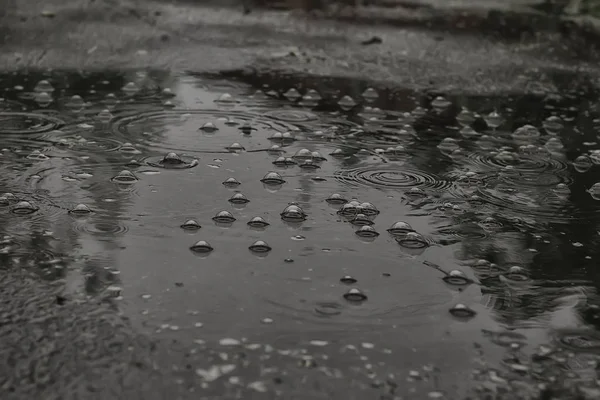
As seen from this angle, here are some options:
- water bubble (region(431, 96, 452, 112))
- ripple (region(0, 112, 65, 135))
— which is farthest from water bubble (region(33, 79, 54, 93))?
water bubble (region(431, 96, 452, 112))

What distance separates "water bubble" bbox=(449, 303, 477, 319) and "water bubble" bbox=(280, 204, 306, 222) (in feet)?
2.73

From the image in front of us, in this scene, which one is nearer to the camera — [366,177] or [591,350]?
[591,350]

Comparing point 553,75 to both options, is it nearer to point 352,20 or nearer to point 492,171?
point 352,20

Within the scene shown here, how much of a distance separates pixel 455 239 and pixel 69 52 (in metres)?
4.00

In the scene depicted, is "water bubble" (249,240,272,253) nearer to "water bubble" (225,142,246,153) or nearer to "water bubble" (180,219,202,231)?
"water bubble" (180,219,202,231)

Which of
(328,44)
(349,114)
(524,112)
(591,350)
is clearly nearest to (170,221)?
(591,350)

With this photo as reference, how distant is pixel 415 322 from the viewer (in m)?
2.30

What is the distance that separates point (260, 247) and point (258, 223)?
9.0 inches

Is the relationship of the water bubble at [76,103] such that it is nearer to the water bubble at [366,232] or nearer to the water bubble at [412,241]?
the water bubble at [366,232]

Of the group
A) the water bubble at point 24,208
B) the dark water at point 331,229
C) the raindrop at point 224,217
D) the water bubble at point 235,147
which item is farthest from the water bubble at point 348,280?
the water bubble at point 235,147

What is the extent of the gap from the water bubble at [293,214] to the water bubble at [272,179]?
0.38 metres

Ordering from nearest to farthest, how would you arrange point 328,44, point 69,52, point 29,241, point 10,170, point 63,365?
1. point 63,365
2. point 29,241
3. point 10,170
4. point 69,52
5. point 328,44

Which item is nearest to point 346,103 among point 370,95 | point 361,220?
point 370,95

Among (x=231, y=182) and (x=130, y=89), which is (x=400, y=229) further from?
(x=130, y=89)
